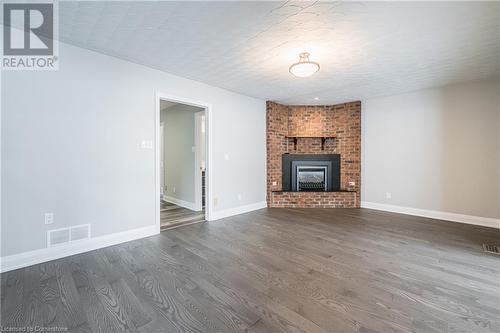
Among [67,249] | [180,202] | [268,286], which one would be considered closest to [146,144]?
[67,249]

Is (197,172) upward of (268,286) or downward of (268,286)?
upward

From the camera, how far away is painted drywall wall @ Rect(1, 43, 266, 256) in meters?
2.32

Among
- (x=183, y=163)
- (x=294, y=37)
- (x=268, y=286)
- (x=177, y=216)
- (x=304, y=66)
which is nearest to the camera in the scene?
(x=268, y=286)

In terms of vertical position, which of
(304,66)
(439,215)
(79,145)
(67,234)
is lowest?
(439,215)

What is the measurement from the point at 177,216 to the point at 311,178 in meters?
3.25

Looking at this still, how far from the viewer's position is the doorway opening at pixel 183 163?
4844 mm

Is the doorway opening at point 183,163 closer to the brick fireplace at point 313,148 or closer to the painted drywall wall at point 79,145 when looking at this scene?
the painted drywall wall at point 79,145

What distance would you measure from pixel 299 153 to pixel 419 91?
2705mm

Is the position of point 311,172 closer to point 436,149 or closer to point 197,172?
point 436,149

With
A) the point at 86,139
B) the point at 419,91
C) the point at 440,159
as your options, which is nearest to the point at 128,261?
the point at 86,139

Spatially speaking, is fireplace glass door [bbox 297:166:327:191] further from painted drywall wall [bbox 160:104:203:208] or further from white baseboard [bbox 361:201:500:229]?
painted drywall wall [bbox 160:104:203:208]

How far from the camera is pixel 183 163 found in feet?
17.5

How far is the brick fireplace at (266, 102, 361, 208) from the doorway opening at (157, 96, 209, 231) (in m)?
1.57

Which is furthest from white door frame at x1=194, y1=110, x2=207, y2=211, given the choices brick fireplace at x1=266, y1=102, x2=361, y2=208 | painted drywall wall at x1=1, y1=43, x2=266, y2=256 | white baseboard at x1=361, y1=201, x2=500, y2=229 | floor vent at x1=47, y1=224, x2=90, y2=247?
white baseboard at x1=361, y1=201, x2=500, y2=229
